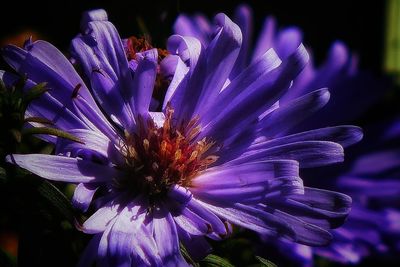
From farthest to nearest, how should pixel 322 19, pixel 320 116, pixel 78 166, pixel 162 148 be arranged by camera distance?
1. pixel 322 19
2. pixel 320 116
3. pixel 162 148
4. pixel 78 166

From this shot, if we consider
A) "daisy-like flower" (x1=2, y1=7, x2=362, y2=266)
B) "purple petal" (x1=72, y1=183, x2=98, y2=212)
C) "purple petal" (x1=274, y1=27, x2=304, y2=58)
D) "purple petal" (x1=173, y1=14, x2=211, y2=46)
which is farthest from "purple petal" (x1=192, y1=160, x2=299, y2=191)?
"purple petal" (x1=274, y1=27, x2=304, y2=58)

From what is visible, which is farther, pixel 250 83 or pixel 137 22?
pixel 137 22

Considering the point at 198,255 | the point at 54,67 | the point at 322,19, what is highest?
the point at 322,19

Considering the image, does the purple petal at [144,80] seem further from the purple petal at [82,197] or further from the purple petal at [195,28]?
the purple petal at [195,28]

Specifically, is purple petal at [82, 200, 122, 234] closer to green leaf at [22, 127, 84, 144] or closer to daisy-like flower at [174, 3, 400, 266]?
green leaf at [22, 127, 84, 144]

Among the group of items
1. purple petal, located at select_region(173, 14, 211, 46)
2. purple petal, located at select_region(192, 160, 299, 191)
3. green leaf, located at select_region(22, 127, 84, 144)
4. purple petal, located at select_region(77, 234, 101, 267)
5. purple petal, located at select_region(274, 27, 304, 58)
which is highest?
purple petal, located at select_region(274, 27, 304, 58)

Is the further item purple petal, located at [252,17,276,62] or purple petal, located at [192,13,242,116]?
purple petal, located at [252,17,276,62]

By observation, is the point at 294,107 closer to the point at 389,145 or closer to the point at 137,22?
the point at 137,22

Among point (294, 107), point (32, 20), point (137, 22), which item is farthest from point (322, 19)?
point (294, 107)
